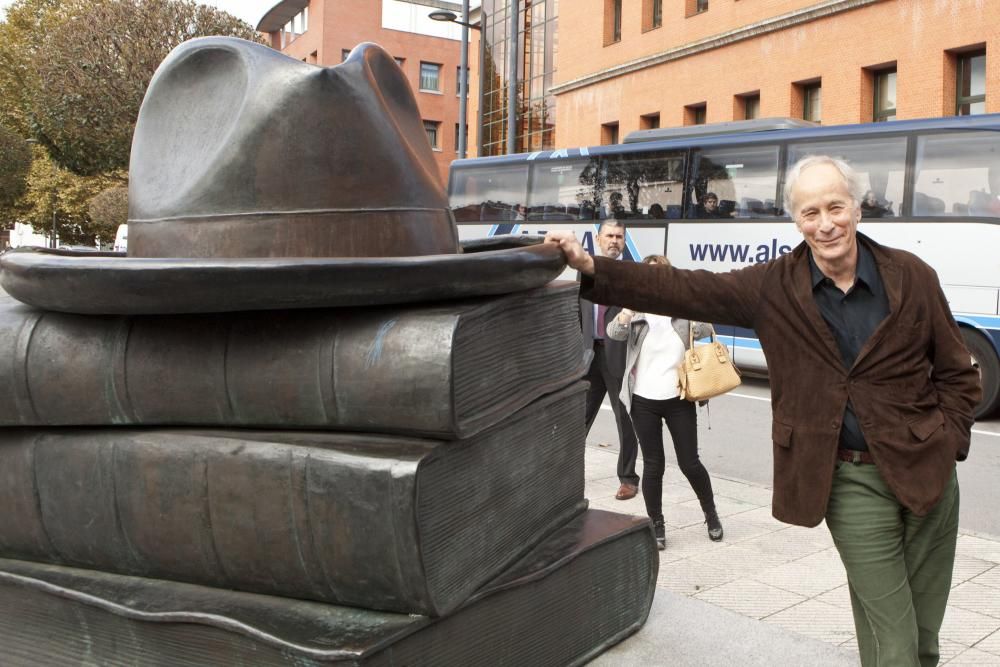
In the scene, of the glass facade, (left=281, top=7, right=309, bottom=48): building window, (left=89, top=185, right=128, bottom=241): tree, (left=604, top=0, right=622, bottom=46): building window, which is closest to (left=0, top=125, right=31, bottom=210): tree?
(left=89, top=185, right=128, bottom=241): tree

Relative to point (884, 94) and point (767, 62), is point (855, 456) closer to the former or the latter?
point (884, 94)

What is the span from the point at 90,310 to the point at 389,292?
0.69 metres

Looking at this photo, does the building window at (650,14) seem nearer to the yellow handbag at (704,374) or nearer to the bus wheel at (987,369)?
the bus wheel at (987,369)

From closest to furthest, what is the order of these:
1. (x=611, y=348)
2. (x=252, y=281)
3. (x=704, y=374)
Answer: (x=252, y=281) → (x=704, y=374) → (x=611, y=348)

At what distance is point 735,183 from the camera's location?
13250 mm

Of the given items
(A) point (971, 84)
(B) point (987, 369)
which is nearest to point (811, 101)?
(A) point (971, 84)

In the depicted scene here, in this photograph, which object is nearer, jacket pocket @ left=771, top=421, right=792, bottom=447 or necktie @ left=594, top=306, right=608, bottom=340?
jacket pocket @ left=771, top=421, right=792, bottom=447

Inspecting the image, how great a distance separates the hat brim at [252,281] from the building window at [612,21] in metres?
27.7

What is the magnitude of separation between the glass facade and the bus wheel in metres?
22.2

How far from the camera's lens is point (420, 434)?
2020mm

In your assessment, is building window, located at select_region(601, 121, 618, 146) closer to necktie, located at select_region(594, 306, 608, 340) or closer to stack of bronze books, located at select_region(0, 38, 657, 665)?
necktie, located at select_region(594, 306, 608, 340)

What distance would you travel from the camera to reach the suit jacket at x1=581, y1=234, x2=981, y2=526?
2.39 m

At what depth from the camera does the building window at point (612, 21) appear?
2830 centimetres

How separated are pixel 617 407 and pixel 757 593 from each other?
2397 mm
